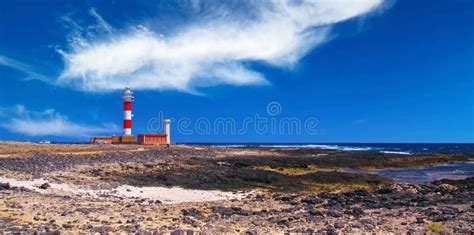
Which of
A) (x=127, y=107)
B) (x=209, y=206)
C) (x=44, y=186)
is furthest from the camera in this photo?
(x=127, y=107)

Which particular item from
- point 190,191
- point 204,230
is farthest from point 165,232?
point 190,191

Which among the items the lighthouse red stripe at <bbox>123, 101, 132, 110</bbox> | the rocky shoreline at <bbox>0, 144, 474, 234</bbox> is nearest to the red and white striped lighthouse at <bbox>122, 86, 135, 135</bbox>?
the lighthouse red stripe at <bbox>123, 101, 132, 110</bbox>

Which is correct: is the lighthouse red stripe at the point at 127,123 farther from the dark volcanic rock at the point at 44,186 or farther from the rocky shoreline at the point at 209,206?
the dark volcanic rock at the point at 44,186

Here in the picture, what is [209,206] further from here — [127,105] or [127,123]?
[127,123]

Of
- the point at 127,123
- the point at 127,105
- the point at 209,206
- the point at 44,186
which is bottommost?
the point at 209,206

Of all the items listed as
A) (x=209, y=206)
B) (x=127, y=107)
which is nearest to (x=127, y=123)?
(x=127, y=107)

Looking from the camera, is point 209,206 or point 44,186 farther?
point 44,186

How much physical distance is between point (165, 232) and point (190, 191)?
10429 millimetres

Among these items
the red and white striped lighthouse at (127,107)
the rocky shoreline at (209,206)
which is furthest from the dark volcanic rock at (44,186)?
the red and white striped lighthouse at (127,107)

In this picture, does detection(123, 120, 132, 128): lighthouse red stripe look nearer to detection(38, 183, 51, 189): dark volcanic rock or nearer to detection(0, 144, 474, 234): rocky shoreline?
detection(0, 144, 474, 234): rocky shoreline

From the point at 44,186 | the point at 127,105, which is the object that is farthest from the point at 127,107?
the point at 44,186

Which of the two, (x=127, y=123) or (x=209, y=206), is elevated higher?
(x=127, y=123)

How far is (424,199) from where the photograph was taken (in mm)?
16891

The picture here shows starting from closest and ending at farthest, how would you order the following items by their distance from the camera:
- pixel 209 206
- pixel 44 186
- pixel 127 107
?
pixel 209 206
pixel 44 186
pixel 127 107
